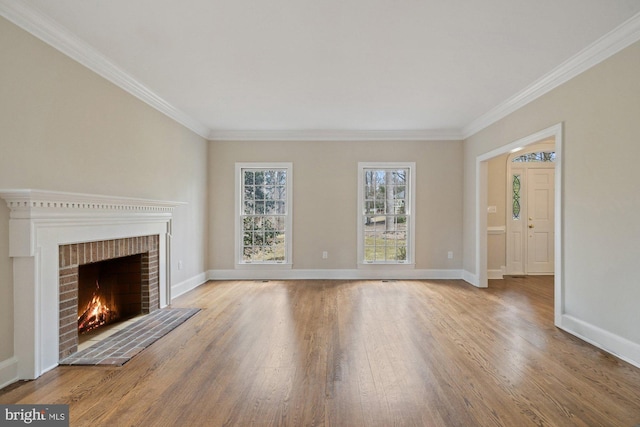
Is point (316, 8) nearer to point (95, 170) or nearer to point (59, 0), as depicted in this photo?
point (59, 0)

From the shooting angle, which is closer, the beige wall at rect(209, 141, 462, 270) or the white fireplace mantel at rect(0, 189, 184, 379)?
the white fireplace mantel at rect(0, 189, 184, 379)

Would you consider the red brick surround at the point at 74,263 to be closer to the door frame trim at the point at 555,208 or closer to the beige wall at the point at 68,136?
the beige wall at the point at 68,136

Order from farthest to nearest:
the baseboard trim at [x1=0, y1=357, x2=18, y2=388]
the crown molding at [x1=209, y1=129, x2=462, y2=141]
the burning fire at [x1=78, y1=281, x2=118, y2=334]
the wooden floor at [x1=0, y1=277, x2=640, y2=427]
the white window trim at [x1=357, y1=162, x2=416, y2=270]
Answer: the white window trim at [x1=357, y1=162, x2=416, y2=270] → the crown molding at [x1=209, y1=129, x2=462, y2=141] → the burning fire at [x1=78, y1=281, x2=118, y2=334] → the baseboard trim at [x1=0, y1=357, x2=18, y2=388] → the wooden floor at [x1=0, y1=277, x2=640, y2=427]

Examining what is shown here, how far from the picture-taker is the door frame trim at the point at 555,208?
3.53m

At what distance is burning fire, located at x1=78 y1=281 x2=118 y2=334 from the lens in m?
3.42

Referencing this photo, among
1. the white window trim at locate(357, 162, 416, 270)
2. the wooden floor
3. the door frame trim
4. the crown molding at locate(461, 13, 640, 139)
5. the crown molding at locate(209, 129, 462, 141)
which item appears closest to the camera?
the wooden floor

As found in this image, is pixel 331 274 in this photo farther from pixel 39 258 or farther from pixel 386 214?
pixel 39 258

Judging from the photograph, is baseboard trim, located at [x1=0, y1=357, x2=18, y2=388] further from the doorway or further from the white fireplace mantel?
the doorway

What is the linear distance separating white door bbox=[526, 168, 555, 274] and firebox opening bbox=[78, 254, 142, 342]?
7.00 m

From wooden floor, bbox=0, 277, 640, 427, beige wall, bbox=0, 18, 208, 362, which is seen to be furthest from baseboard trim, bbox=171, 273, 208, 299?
wooden floor, bbox=0, 277, 640, 427

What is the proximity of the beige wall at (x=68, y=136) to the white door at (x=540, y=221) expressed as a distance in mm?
6685

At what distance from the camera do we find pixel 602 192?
3020 mm

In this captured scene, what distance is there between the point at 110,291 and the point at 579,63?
223 inches

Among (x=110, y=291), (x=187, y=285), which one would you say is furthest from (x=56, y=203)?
(x=187, y=285)
